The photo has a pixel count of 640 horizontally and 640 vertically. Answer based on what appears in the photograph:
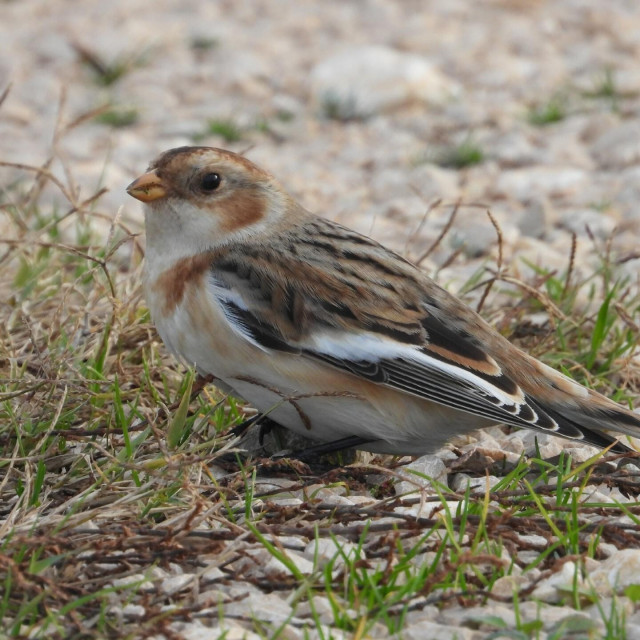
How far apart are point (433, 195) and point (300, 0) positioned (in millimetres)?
3712

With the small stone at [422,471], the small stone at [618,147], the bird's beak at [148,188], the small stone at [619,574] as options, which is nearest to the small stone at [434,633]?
the small stone at [619,574]

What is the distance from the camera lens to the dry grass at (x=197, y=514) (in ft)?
9.31

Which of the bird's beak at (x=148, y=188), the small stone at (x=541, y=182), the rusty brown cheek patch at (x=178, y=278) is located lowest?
the small stone at (x=541, y=182)

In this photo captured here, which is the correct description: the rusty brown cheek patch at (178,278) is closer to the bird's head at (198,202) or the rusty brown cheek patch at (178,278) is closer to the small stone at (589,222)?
the bird's head at (198,202)

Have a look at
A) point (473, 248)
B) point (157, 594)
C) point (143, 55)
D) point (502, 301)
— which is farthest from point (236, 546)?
point (143, 55)

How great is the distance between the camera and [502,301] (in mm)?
5281

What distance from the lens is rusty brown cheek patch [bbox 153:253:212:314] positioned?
3.87 meters

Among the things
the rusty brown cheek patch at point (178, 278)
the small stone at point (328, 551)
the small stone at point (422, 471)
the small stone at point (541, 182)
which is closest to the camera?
the small stone at point (328, 551)

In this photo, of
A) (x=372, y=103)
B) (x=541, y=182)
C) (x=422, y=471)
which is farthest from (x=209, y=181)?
(x=372, y=103)

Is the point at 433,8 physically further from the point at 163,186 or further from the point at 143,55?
the point at 163,186

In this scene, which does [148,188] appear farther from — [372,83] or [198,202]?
[372,83]

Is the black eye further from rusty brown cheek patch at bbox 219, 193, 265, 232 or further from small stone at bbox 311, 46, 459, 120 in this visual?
small stone at bbox 311, 46, 459, 120

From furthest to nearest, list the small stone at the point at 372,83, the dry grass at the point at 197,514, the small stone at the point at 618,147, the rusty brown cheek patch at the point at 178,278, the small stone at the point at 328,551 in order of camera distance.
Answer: the small stone at the point at 372,83 → the small stone at the point at 618,147 → the rusty brown cheek patch at the point at 178,278 → the small stone at the point at 328,551 → the dry grass at the point at 197,514

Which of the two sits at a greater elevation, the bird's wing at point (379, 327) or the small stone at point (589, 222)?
the bird's wing at point (379, 327)
